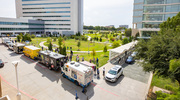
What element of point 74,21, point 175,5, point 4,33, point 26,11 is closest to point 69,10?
point 74,21

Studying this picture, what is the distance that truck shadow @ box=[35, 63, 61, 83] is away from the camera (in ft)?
50.3

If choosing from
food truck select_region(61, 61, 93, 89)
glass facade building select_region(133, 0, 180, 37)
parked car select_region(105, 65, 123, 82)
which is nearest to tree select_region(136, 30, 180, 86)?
parked car select_region(105, 65, 123, 82)

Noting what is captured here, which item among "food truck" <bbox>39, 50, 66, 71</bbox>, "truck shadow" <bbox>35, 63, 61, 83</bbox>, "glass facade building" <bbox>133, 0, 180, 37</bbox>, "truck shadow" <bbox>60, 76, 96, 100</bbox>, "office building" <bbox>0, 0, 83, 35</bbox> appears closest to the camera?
"truck shadow" <bbox>60, 76, 96, 100</bbox>

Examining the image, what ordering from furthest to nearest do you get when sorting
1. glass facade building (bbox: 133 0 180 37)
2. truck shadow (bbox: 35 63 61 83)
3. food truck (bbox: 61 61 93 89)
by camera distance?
glass facade building (bbox: 133 0 180 37) < truck shadow (bbox: 35 63 61 83) < food truck (bbox: 61 61 93 89)

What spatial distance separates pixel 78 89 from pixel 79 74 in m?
1.92

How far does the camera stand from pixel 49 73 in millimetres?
16859

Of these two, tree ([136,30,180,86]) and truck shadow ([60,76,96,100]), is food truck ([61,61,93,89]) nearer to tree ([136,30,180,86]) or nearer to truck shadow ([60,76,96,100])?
truck shadow ([60,76,96,100])

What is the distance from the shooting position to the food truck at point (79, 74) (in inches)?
487

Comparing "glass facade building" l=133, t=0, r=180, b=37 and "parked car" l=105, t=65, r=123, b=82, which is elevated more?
"glass facade building" l=133, t=0, r=180, b=37

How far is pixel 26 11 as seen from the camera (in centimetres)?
8506

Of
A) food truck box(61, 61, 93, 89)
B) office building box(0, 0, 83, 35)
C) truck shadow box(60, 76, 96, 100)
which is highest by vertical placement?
office building box(0, 0, 83, 35)

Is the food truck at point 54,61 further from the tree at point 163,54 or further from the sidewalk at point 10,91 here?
the tree at point 163,54

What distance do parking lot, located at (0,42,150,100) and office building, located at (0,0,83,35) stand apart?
65.9 metres

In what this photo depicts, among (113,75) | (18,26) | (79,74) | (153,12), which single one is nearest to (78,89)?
(79,74)
